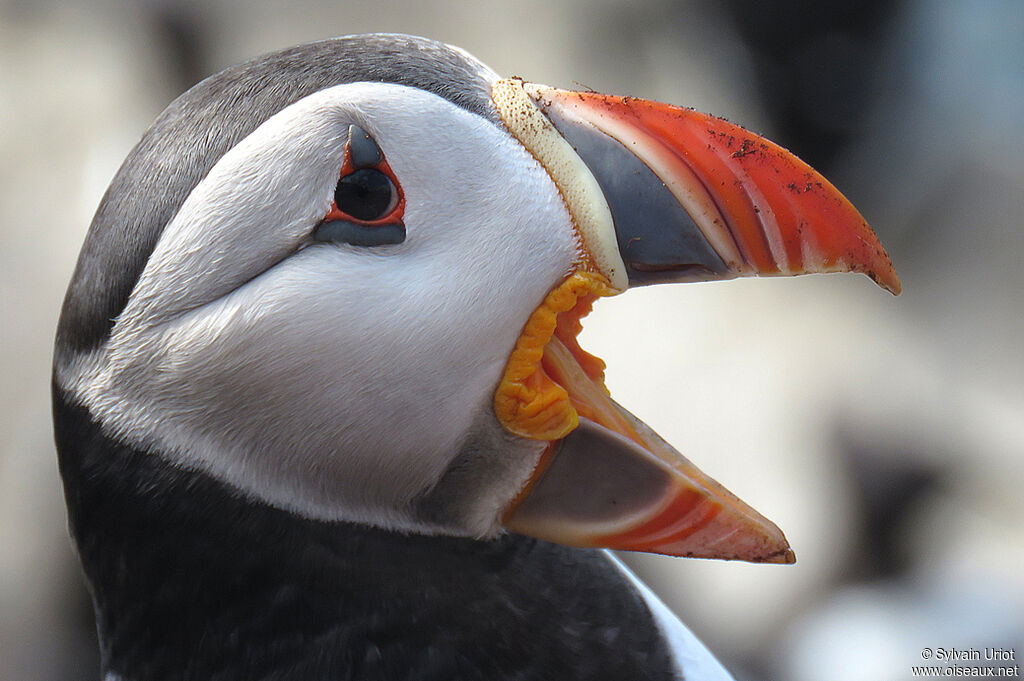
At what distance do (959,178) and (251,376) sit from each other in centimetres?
380

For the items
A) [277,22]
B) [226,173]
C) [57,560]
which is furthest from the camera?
[277,22]

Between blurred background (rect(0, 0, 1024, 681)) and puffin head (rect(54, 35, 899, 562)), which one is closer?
puffin head (rect(54, 35, 899, 562))

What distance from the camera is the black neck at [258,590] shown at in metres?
1.10

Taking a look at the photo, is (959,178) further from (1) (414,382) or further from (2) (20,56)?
(2) (20,56)

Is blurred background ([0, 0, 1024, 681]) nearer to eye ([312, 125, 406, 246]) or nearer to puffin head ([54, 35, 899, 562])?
puffin head ([54, 35, 899, 562])

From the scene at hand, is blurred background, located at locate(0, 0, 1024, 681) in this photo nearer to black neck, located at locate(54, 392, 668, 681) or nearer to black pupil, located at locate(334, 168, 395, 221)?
black neck, located at locate(54, 392, 668, 681)

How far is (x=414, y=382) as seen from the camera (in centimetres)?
107

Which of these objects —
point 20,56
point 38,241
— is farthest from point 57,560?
point 20,56

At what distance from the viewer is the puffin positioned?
1.03 metres

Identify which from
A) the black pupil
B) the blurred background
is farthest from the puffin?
the blurred background

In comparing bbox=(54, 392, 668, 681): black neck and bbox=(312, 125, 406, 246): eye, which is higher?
bbox=(312, 125, 406, 246): eye

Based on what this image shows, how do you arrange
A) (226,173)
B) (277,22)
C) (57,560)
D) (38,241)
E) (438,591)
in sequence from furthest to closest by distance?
(277,22)
(38,241)
(57,560)
(438,591)
(226,173)

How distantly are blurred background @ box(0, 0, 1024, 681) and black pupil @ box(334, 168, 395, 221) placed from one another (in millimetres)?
2601

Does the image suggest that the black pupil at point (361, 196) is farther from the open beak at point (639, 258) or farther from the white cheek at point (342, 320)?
the open beak at point (639, 258)
